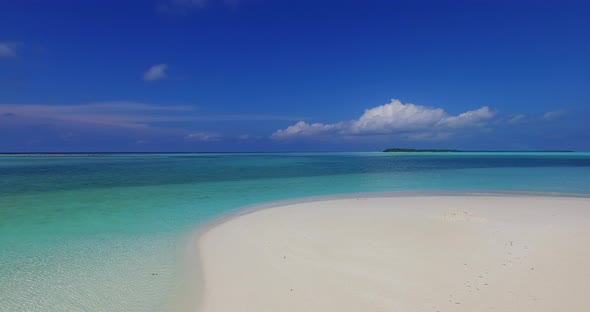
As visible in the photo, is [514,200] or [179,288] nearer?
[179,288]

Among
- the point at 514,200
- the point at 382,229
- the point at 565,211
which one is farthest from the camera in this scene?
the point at 514,200

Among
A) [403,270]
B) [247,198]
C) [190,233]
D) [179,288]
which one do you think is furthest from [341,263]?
[247,198]

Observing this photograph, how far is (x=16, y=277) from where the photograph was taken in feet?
18.5

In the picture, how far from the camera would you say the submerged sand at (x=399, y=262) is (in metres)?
4.59

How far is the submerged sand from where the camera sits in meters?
4.59

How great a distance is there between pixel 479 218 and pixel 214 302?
29.3 feet

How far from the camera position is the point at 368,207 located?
1226 centimetres

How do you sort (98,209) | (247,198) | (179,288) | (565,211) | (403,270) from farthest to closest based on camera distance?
(247,198) < (98,209) < (565,211) < (403,270) < (179,288)

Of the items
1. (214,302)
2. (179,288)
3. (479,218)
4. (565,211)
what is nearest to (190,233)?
(179,288)

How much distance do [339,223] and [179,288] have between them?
17.9 feet

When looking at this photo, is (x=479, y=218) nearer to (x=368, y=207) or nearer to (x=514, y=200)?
(x=368, y=207)

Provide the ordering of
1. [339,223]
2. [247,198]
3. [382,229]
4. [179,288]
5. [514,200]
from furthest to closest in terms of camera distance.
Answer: [247,198]
[514,200]
[339,223]
[382,229]
[179,288]

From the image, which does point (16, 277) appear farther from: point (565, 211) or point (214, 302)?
point (565, 211)

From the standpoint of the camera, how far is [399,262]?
605cm
